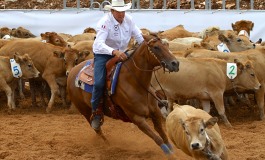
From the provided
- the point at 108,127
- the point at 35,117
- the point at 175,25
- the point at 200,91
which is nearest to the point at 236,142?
the point at 200,91

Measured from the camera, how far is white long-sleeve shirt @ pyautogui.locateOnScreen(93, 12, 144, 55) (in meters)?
10.3

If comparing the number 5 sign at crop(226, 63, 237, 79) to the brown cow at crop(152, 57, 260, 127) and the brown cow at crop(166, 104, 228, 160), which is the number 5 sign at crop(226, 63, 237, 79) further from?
the brown cow at crop(166, 104, 228, 160)

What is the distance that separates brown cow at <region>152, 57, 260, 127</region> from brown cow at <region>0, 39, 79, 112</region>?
7.95 ft

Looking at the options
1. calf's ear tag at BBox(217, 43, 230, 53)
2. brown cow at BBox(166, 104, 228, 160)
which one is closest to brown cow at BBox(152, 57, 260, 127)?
calf's ear tag at BBox(217, 43, 230, 53)

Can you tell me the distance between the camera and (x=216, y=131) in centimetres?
917

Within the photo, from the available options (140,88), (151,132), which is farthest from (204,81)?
(151,132)

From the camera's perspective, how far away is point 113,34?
34.3 feet

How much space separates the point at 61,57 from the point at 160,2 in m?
13.4

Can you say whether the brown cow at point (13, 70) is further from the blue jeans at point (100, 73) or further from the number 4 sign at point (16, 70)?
the blue jeans at point (100, 73)

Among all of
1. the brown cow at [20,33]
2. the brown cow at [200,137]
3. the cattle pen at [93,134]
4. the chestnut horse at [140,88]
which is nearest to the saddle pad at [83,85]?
the chestnut horse at [140,88]

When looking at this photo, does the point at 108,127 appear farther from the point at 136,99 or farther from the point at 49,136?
the point at 136,99

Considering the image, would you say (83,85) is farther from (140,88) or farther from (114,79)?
(140,88)

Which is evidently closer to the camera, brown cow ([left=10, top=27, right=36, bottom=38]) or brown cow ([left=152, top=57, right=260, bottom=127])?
brown cow ([left=152, top=57, right=260, bottom=127])

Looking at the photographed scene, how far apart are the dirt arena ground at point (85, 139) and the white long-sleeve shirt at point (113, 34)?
1518mm
